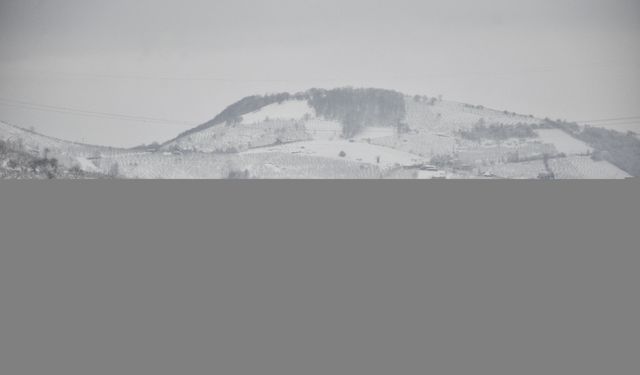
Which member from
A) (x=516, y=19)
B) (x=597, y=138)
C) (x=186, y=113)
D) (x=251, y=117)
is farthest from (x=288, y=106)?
(x=597, y=138)

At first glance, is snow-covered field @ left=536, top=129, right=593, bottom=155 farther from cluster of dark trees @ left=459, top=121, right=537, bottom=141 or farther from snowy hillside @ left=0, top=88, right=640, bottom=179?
cluster of dark trees @ left=459, top=121, right=537, bottom=141

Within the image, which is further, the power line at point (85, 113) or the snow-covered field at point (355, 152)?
the power line at point (85, 113)

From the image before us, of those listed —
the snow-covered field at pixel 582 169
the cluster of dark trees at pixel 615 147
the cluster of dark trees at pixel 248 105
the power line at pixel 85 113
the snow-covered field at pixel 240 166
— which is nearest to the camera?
the snow-covered field at pixel 240 166

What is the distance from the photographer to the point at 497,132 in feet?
47.1

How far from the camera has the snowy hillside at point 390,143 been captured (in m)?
14.1

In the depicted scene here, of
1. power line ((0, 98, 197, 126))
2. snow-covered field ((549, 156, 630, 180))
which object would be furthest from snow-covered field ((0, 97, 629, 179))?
power line ((0, 98, 197, 126))

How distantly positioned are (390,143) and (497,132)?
6.00 feet

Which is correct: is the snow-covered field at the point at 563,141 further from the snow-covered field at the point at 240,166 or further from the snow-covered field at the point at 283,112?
the snow-covered field at the point at 283,112

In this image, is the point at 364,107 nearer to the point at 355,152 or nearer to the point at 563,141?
the point at 355,152

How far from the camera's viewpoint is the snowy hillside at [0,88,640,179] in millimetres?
14117

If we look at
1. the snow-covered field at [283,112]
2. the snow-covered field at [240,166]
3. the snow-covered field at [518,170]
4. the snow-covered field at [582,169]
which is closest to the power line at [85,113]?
the snow-covered field at [240,166]

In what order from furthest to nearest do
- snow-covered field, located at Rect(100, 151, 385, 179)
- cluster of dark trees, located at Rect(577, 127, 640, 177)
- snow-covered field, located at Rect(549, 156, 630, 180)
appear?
cluster of dark trees, located at Rect(577, 127, 640, 177)
snow-covered field, located at Rect(549, 156, 630, 180)
snow-covered field, located at Rect(100, 151, 385, 179)

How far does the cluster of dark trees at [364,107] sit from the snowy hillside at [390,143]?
2cm

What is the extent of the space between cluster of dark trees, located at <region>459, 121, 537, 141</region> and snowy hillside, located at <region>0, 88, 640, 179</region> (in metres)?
0.02
